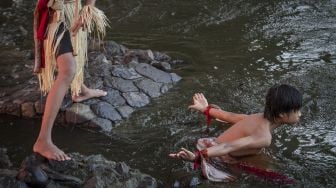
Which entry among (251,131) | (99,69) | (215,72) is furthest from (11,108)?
(251,131)

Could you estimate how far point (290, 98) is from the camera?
12.8 ft

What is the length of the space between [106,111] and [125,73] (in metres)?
0.85

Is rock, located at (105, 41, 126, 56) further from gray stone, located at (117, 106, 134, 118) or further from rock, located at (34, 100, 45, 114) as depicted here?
rock, located at (34, 100, 45, 114)

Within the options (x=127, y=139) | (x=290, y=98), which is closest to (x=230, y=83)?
(x=127, y=139)

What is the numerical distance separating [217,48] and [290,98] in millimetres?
3131

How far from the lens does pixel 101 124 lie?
4992 mm

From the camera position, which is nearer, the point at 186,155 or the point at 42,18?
the point at 186,155

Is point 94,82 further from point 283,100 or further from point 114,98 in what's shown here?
point 283,100

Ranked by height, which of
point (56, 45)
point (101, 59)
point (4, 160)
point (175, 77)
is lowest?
point (4, 160)

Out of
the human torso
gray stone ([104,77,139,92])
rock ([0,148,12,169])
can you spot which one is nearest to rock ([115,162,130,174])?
the human torso

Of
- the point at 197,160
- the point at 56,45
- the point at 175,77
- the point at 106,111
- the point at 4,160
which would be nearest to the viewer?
the point at 197,160

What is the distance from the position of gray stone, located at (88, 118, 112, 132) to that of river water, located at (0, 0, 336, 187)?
0.32ft

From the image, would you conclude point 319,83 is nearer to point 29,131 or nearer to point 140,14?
point 29,131

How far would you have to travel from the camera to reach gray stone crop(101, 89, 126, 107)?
5.38 m
